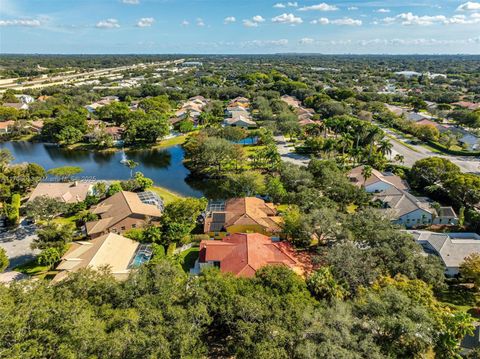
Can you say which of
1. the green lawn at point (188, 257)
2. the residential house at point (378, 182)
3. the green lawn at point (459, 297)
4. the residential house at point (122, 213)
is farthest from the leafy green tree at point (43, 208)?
the residential house at point (378, 182)

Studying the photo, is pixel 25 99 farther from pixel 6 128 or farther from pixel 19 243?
pixel 19 243

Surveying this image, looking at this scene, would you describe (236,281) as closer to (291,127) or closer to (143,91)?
(291,127)

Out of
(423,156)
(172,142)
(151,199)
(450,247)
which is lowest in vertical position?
(172,142)

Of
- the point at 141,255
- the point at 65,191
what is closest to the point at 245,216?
the point at 141,255

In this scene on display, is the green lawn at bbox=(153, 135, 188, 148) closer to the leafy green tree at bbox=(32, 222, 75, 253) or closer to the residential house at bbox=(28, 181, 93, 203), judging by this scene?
the residential house at bbox=(28, 181, 93, 203)

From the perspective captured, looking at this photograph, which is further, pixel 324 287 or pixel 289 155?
pixel 289 155

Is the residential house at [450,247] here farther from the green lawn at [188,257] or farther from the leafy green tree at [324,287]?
the green lawn at [188,257]
